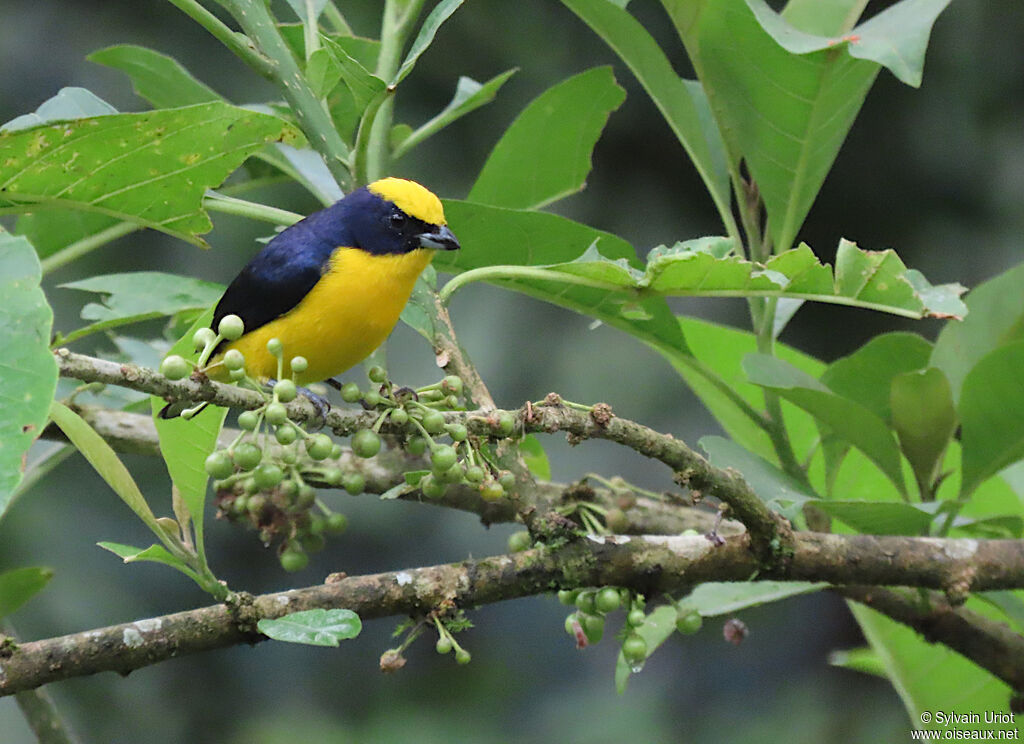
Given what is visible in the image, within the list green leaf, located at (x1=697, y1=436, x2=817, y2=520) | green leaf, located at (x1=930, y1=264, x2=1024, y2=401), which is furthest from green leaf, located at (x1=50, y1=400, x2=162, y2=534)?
green leaf, located at (x1=930, y1=264, x2=1024, y2=401)

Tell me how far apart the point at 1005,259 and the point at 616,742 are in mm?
2566

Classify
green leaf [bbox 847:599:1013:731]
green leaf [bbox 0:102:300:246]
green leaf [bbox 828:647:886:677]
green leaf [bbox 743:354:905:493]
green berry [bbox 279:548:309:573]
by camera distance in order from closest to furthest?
green leaf [bbox 0:102:300:246] → green leaf [bbox 743:354:905:493] → green berry [bbox 279:548:309:573] → green leaf [bbox 847:599:1013:731] → green leaf [bbox 828:647:886:677]

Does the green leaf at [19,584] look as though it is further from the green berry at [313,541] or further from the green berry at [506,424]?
the green berry at [506,424]

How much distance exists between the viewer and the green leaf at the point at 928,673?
2316mm

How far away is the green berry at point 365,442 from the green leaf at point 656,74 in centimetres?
102

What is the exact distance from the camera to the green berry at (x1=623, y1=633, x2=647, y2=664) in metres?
1.69

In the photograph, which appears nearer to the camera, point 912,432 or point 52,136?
point 52,136

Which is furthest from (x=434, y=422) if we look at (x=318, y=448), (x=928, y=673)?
(x=928, y=673)

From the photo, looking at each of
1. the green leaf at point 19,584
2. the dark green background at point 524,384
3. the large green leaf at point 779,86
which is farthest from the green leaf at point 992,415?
the dark green background at point 524,384

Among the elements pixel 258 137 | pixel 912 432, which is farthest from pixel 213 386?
pixel 912 432

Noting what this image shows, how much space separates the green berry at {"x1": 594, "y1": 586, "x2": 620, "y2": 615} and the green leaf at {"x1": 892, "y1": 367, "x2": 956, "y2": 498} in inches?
27.8

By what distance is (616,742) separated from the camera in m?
4.19

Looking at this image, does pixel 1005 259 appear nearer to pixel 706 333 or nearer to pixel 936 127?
pixel 936 127

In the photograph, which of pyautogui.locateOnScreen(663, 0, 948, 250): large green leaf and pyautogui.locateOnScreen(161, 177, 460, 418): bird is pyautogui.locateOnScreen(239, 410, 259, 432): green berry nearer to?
pyautogui.locateOnScreen(161, 177, 460, 418): bird
